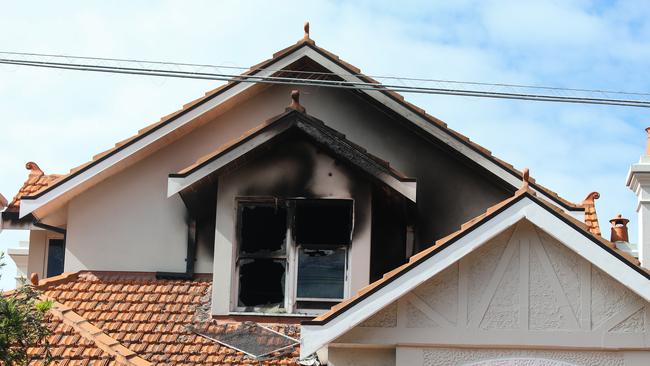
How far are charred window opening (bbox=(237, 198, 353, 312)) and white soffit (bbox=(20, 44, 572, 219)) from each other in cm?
157

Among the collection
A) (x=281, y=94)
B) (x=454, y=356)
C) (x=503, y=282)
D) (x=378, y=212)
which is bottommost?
(x=454, y=356)

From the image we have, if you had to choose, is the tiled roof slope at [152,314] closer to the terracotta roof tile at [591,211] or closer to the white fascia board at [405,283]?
the white fascia board at [405,283]

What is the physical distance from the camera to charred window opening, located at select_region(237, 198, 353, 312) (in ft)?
51.1

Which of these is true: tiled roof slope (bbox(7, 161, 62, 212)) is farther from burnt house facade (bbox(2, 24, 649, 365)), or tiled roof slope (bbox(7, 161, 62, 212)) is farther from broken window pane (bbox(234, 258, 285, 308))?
broken window pane (bbox(234, 258, 285, 308))

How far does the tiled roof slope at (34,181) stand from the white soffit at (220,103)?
4.43 feet

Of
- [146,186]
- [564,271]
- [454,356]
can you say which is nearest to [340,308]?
[454,356]

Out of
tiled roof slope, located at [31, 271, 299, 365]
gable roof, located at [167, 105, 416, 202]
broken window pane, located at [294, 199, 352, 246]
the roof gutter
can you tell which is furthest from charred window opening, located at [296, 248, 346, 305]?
the roof gutter

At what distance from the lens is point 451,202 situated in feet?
54.6

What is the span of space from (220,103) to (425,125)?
2835 mm

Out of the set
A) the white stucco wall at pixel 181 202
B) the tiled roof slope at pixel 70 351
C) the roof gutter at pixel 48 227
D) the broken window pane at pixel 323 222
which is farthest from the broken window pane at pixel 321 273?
the roof gutter at pixel 48 227

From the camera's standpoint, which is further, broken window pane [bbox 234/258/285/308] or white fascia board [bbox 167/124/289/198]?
broken window pane [bbox 234/258/285/308]

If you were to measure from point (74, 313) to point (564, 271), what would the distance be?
6030 mm

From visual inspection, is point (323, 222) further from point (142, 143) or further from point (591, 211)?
point (591, 211)

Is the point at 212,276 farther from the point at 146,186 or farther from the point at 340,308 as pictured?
the point at 340,308
